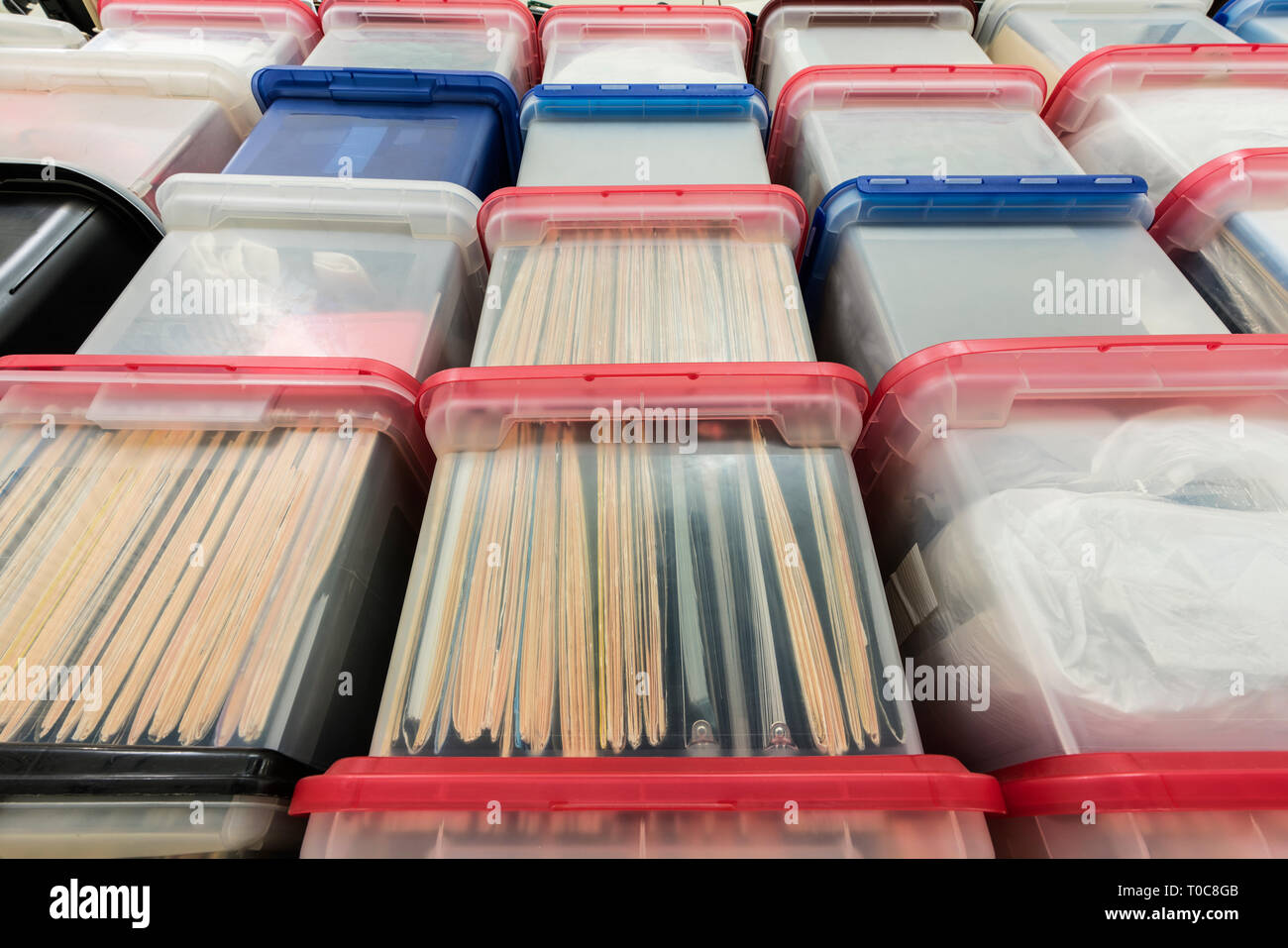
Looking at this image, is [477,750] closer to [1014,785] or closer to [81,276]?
[1014,785]

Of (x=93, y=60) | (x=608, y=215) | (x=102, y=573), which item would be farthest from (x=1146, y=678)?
(x=93, y=60)

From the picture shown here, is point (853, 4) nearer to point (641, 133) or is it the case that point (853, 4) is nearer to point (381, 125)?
point (641, 133)

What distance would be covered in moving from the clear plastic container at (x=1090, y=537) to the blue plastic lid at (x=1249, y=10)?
177 cm

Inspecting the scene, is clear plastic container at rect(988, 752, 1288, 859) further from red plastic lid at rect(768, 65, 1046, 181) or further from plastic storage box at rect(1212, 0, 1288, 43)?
plastic storage box at rect(1212, 0, 1288, 43)

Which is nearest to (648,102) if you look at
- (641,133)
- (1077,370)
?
(641,133)

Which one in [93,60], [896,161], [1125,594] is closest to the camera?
[1125,594]

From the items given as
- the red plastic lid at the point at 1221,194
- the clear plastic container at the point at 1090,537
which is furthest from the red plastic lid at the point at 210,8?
the red plastic lid at the point at 1221,194

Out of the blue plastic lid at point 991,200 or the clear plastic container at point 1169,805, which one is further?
the blue plastic lid at point 991,200

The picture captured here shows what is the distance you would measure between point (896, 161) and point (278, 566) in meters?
1.29

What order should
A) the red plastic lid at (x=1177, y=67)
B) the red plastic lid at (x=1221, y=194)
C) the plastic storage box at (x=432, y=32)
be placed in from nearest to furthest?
the red plastic lid at (x=1221, y=194) → the red plastic lid at (x=1177, y=67) → the plastic storage box at (x=432, y=32)

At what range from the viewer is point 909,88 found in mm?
1326

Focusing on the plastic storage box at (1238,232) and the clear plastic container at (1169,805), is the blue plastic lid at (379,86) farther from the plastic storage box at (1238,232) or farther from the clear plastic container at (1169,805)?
the clear plastic container at (1169,805)

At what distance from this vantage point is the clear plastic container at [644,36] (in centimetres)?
159
